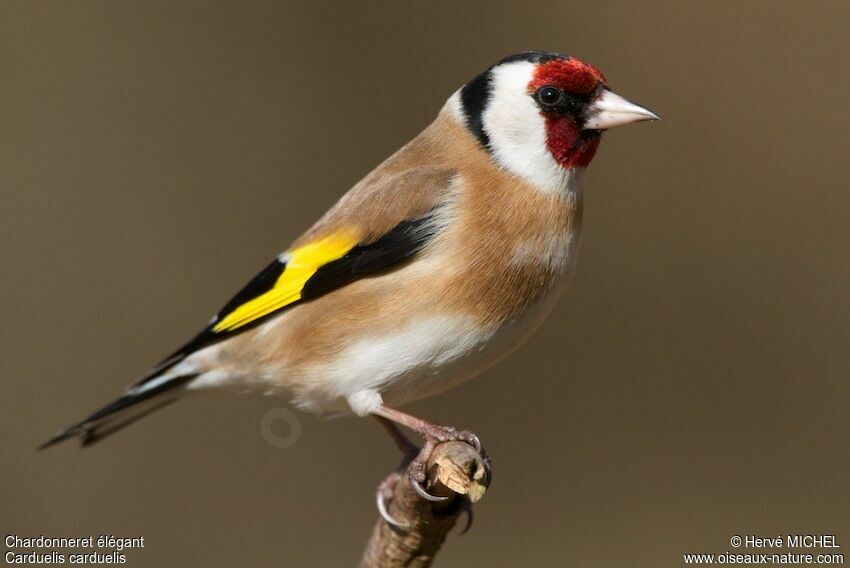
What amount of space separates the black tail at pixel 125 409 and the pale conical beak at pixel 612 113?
1.51 metres

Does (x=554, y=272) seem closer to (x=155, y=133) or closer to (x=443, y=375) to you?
(x=443, y=375)

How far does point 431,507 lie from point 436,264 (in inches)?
27.0

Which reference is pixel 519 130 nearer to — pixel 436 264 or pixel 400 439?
pixel 436 264

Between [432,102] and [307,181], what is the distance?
0.79 metres

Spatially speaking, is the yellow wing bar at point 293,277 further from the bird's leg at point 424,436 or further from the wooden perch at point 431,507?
the wooden perch at point 431,507

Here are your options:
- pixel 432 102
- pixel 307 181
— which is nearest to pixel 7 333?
pixel 307 181

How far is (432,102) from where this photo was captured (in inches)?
247

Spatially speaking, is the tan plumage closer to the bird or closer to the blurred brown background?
the bird

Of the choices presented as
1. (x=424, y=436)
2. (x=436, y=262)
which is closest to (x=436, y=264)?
(x=436, y=262)

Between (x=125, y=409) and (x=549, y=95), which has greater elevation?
(x=549, y=95)

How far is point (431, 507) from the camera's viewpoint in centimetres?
309

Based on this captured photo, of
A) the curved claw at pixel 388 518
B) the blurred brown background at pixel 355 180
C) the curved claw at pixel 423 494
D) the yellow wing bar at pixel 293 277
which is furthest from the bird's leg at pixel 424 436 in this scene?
the blurred brown background at pixel 355 180

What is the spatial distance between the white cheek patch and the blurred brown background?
252cm

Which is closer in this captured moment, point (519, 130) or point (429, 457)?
point (429, 457)
